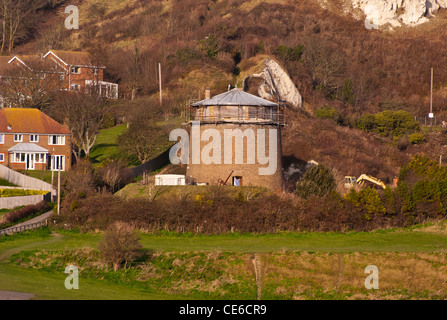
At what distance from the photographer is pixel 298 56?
96.6m

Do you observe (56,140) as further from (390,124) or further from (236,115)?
(390,124)

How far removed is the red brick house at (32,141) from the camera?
65000 mm

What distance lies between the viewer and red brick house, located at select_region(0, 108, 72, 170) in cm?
6500

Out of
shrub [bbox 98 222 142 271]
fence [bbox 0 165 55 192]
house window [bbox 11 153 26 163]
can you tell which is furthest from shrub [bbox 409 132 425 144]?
shrub [bbox 98 222 142 271]

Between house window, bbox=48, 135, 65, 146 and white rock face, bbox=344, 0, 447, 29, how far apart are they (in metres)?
61.5

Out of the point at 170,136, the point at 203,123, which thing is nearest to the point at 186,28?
the point at 170,136

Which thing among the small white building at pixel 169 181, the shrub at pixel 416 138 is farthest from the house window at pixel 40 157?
the shrub at pixel 416 138

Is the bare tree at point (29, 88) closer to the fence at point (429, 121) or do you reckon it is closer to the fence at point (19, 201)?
the fence at point (19, 201)

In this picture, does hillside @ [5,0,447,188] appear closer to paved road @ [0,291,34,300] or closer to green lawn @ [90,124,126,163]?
green lawn @ [90,124,126,163]

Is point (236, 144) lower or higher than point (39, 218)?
higher

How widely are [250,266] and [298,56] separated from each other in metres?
62.4

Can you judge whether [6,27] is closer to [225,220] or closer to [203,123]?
[203,123]

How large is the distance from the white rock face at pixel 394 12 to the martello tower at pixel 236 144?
65396 mm

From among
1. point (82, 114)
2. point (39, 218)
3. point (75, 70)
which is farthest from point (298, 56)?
point (39, 218)
